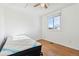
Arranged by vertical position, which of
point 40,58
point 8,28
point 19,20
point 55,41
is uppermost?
point 19,20

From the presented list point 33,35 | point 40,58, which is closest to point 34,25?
point 33,35

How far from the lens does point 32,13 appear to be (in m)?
1.29

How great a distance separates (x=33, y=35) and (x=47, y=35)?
247 millimetres

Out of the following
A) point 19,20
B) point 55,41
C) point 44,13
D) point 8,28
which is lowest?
point 55,41

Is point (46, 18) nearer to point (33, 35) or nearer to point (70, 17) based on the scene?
point (33, 35)

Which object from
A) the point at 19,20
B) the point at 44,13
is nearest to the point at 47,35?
the point at 44,13

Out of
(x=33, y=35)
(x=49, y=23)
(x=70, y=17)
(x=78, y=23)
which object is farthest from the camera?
(x=70, y=17)

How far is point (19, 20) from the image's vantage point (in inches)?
52.7

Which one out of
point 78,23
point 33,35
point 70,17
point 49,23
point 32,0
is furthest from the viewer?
point 70,17

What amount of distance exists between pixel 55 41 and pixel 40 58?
116 cm

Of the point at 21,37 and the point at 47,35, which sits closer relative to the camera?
the point at 21,37

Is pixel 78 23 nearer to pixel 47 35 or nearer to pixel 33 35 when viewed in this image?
pixel 47 35

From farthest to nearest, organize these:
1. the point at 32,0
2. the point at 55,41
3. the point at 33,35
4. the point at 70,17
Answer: the point at 70,17 → the point at 55,41 → the point at 33,35 → the point at 32,0

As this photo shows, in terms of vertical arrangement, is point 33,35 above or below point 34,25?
below
